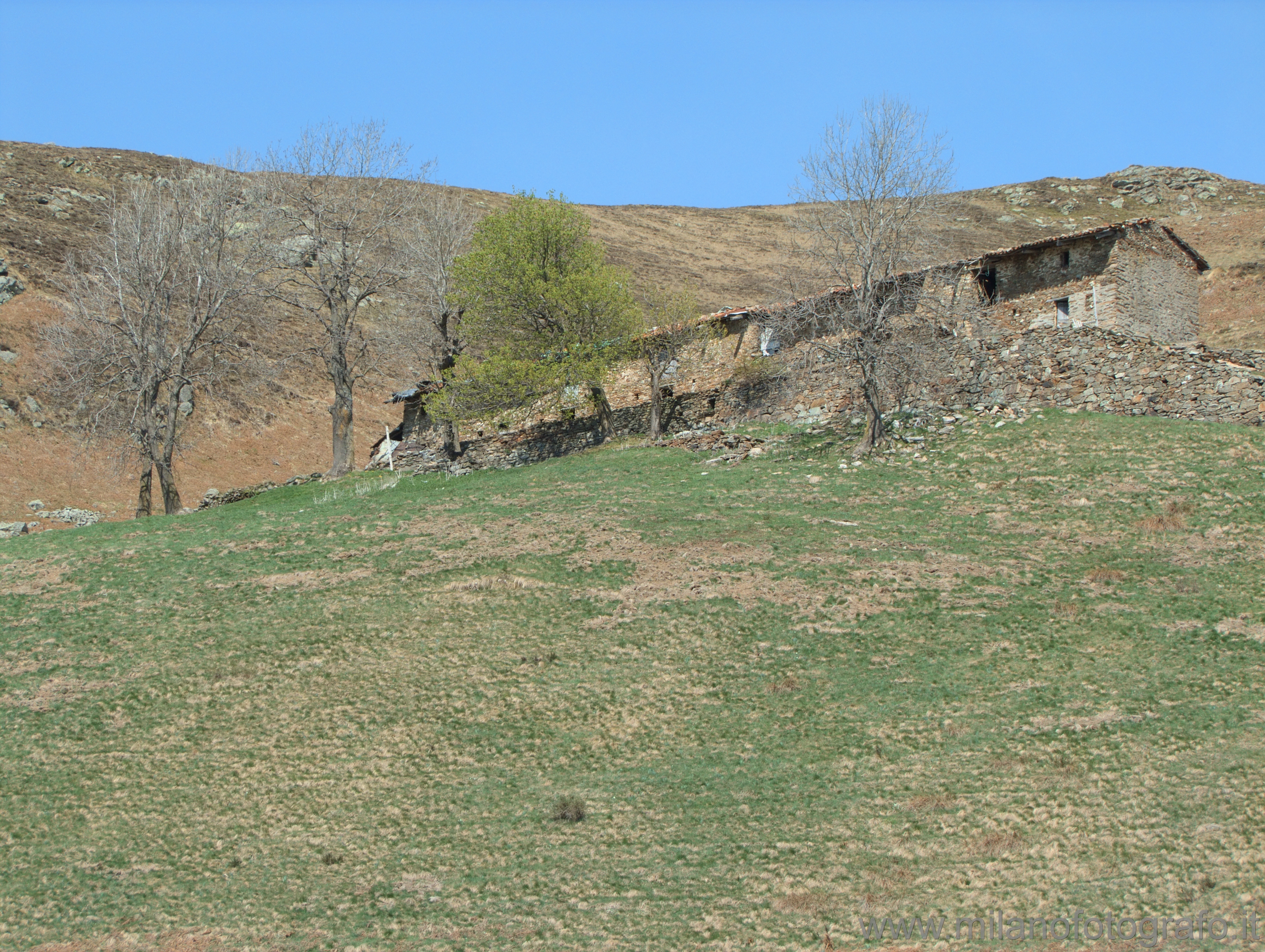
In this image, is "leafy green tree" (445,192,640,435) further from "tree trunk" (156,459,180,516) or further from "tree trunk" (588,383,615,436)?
"tree trunk" (156,459,180,516)

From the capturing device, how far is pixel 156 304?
111ft

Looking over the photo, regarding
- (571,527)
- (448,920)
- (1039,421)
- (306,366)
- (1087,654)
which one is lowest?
(448,920)

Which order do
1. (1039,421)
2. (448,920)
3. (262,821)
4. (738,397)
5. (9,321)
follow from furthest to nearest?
(9,321) < (738,397) < (1039,421) < (262,821) < (448,920)

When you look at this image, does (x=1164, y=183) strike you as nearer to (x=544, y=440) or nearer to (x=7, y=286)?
(x=544, y=440)

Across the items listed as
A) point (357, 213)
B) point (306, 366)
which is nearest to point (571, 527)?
point (357, 213)

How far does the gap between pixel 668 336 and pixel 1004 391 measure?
1142 centimetres

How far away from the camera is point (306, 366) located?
58.2 m

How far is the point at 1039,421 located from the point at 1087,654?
1360cm

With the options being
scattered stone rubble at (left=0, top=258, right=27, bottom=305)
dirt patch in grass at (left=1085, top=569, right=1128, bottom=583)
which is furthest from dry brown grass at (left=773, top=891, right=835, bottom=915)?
scattered stone rubble at (left=0, top=258, right=27, bottom=305)

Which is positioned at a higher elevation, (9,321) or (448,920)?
(9,321)

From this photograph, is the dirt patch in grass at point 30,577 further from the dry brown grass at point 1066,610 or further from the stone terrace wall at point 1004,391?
the dry brown grass at point 1066,610

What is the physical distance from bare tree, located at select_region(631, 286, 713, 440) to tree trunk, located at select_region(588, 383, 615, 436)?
4.93 feet

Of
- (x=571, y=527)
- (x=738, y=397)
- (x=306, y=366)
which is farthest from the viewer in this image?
(x=306, y=366)

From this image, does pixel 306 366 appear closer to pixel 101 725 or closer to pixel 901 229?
pixel 901 229
